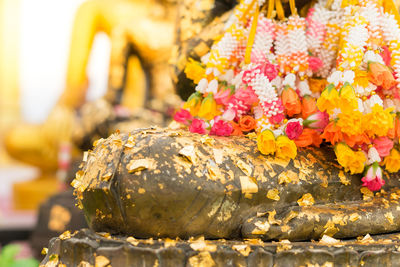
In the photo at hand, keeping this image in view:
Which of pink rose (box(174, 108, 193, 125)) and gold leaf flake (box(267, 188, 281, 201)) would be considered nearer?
gold leaf flake (box(267, 188, 281, 201))

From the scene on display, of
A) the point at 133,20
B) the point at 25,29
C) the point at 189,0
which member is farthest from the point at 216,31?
the point at 25,29

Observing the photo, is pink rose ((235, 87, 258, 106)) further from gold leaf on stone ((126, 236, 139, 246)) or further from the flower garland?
gold leaf on stone ((126, 236, 139, 246))

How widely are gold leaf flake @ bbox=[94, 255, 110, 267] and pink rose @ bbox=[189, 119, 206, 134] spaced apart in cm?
27

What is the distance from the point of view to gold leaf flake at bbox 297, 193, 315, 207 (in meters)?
0.74

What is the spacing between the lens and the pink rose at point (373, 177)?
769 mm

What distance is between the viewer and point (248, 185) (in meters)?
0.70

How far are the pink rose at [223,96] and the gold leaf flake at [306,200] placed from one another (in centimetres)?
20

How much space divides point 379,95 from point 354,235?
8.7 inches

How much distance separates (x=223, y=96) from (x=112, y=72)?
61.2 inches

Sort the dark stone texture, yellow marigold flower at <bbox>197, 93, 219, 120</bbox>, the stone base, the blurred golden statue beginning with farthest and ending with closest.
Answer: the blurred golden statue < the dark stone texture < yellow marigold flower at <bbox>197, 93, 219, 120</bbox> < the stone base

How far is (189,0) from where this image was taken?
A: 1035 millimetres

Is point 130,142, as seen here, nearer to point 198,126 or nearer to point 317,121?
point 198,126

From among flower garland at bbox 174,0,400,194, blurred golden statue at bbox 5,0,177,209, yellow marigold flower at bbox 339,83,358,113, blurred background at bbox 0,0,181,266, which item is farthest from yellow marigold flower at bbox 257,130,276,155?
blurred golden statue at bbox 5,0,177,209

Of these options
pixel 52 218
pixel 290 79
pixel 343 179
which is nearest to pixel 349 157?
pixel 343 179
